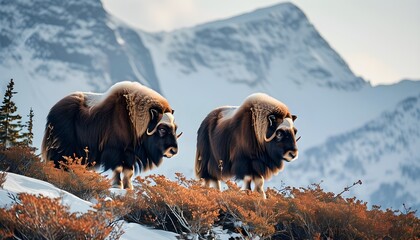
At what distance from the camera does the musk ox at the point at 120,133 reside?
9.27m

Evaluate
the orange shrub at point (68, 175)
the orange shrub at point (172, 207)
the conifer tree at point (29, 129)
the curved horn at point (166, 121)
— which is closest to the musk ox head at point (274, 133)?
the curved horn at point (166, 121)

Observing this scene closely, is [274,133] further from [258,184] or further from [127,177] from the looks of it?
[127,177]

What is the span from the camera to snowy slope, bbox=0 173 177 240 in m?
6.36

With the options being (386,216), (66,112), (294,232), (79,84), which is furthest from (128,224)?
(79,84)

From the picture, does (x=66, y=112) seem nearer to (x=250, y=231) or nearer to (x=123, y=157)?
(x=123, y=157)

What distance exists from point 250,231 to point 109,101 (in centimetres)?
332

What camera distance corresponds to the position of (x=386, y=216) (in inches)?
294

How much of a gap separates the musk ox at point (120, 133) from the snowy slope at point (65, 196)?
236cm

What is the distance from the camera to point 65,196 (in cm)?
666

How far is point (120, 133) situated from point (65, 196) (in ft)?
8.70

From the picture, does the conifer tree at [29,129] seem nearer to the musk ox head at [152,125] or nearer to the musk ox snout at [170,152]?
the musk ox head at [152,125]

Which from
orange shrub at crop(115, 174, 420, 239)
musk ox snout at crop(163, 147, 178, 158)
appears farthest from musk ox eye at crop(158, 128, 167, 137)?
orange shrub at crop(115, 174, 420, 239)

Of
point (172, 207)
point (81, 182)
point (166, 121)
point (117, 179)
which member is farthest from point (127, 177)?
point (172, 207)

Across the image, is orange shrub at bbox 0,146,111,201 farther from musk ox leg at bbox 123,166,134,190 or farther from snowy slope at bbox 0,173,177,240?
musk ox leg at bbox 123,166,134,190
